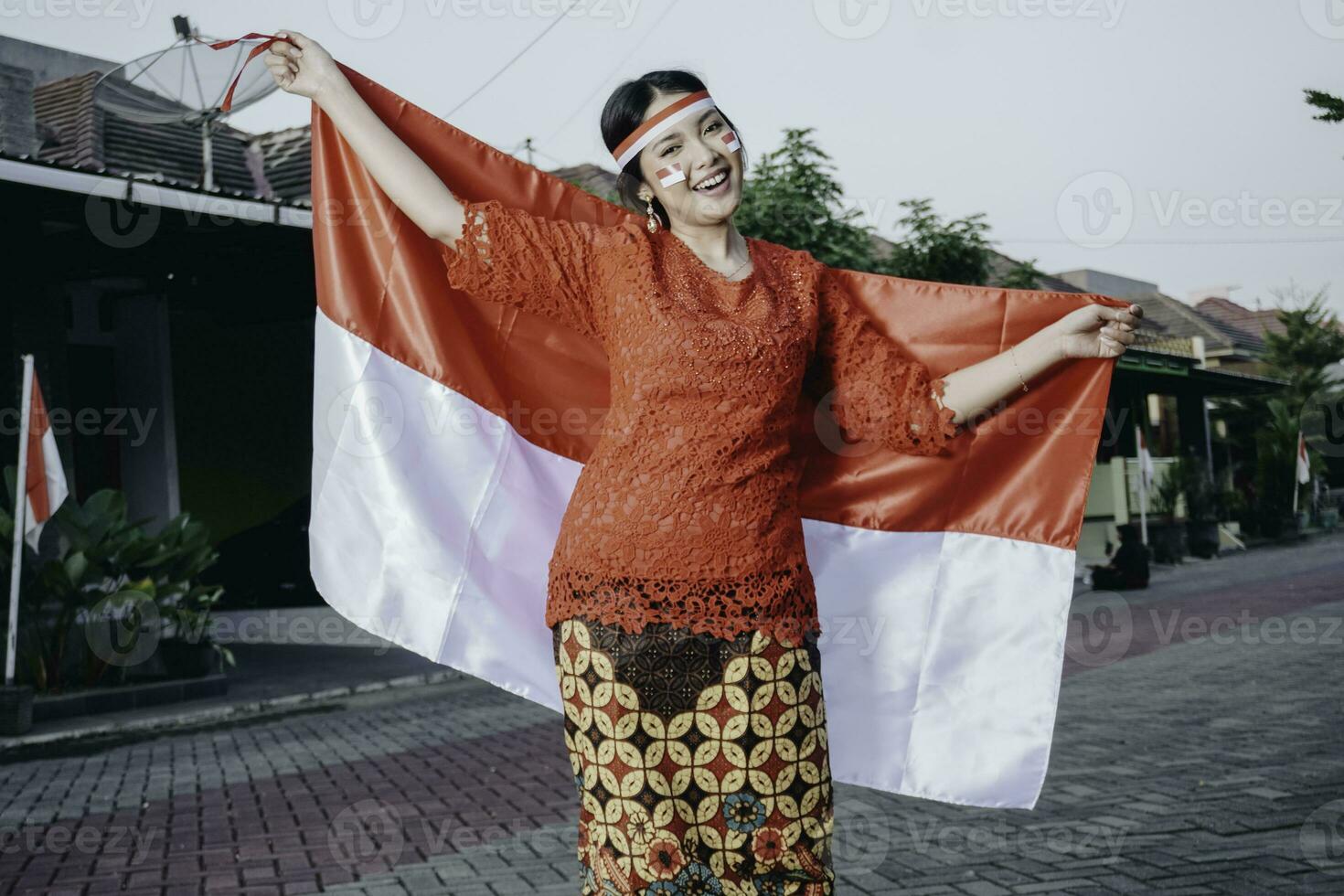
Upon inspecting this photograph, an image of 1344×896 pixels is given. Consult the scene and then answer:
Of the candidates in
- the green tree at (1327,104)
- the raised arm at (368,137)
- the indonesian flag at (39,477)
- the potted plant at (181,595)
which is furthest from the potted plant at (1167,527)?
the raised arm at (368,137)

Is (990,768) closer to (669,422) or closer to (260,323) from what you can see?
(669,422)

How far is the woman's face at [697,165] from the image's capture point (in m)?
2.63

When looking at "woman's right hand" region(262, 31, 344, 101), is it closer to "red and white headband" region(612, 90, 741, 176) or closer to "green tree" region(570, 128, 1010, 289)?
"red and white headband" region(612, 90, 741, 176)

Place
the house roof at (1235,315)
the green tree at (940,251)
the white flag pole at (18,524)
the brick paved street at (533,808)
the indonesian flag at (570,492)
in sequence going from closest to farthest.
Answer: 1. the indonesian flag at (570,492)
2. the brick paved street at (533,808)
3. the white flag pole at (18,524)
4. the green tree at (940,251)
5. the house roof at (1235,315)

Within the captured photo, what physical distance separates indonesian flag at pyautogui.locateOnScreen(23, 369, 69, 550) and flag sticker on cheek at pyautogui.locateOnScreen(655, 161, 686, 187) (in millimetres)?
7339

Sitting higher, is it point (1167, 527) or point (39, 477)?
point (39, 477)

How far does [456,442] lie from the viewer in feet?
10.4

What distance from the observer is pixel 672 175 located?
264 centimetres

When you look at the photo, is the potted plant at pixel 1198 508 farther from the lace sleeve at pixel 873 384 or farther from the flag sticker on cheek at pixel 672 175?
the flag sticker on cheek at pixel 672 175

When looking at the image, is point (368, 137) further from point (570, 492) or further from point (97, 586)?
point (97, 586)

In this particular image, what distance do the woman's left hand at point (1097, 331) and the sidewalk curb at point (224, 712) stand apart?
24.4 ft

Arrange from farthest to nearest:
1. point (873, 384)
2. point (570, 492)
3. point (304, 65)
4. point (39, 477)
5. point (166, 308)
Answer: point (166, 308)
point (39, 477)
point (570, 492)
point (873, 384)
point (304, 65)

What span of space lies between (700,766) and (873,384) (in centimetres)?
97

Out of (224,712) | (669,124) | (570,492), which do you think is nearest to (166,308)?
(224,712)
